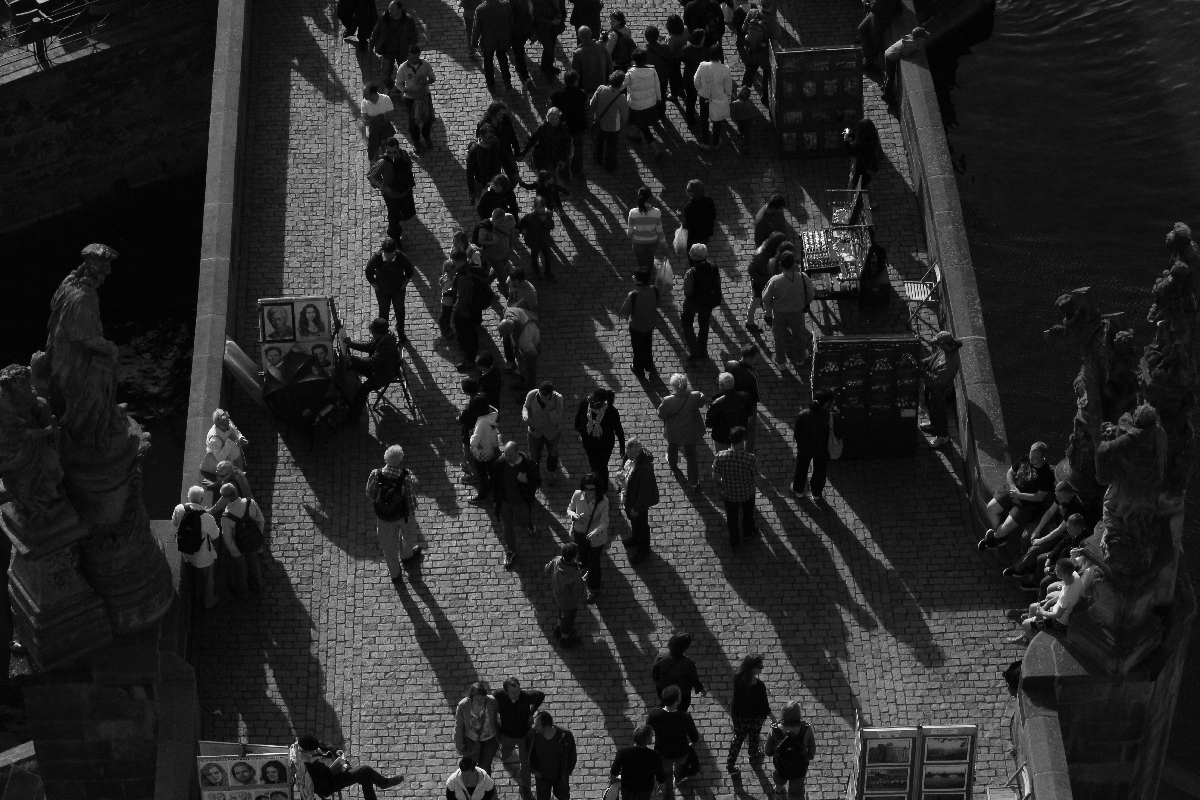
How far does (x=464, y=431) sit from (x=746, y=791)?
243 inches

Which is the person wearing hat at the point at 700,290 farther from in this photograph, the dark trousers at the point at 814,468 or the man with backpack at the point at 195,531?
the man with backpack at the point at 195,531

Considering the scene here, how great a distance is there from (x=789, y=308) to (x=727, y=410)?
2394mm

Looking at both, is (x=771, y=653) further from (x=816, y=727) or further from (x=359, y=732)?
(x=359, y=732)

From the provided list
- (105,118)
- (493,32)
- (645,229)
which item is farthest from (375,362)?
(105,118)

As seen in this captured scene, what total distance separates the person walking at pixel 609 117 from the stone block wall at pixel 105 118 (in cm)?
1057

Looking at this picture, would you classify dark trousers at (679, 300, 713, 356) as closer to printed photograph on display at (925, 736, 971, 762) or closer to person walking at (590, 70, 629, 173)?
person walking at (590, 70, 629, 173)

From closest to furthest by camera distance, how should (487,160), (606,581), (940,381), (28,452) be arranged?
(28,452) → (606,581) → (940,381) → (487,160)

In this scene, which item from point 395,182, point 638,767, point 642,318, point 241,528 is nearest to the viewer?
point 638,767

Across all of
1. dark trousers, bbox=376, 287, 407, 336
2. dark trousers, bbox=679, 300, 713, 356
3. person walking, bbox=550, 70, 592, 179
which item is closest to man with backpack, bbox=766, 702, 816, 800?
dark trousers, bbox=679, 300, 713, 356

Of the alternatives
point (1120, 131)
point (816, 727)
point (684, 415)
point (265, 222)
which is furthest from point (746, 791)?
point (1120, 131)

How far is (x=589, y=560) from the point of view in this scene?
101ft

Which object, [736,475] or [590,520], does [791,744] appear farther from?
[736,475]

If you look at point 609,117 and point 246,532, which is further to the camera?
point 609,117

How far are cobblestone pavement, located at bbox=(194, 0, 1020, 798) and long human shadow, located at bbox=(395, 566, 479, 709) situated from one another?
0.09 feet
